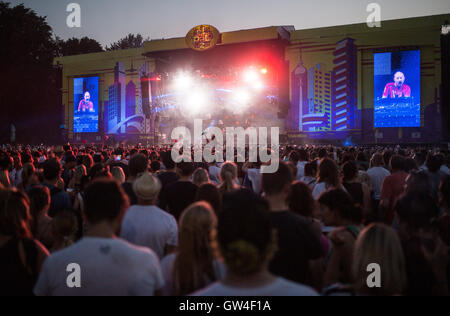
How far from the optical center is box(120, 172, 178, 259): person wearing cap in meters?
3.27

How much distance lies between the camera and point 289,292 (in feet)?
5.69

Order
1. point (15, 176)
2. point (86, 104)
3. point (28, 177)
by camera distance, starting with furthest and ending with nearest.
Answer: point (86, 104)
point (15, 176)
point (28, 177)

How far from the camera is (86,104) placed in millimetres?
31859

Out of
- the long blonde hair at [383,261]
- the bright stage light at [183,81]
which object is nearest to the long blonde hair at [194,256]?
the long blonde hair at [383,261]

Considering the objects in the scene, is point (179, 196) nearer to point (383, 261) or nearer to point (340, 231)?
point (340, 231)

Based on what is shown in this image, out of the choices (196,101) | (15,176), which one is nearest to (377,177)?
(15,176)

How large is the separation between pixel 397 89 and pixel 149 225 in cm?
2277

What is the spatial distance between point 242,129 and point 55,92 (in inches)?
742

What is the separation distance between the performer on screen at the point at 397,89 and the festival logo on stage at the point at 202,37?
11.4 meters

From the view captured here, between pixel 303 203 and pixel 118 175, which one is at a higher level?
pixel 118 175

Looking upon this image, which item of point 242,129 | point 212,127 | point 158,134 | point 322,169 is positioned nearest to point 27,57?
point 158,134

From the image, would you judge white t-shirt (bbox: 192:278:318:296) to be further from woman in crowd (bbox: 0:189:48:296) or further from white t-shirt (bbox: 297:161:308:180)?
white t-shirt (bbox: 297:161:308:180)

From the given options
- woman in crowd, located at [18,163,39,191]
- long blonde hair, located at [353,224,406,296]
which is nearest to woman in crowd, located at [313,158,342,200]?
long blonde hair, located at [353,224,406,296]

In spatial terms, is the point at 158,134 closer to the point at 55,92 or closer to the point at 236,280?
the point at 55,92
